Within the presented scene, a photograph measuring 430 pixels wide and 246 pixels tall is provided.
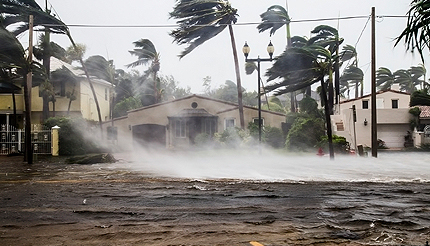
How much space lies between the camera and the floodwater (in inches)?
246

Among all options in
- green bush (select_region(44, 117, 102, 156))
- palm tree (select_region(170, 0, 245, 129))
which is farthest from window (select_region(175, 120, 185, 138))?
green bush (select_region(44, 117, 102, 156))

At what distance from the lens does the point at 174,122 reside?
34.4 meters

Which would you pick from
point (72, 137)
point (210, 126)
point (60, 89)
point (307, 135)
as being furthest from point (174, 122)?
point (307, 135)

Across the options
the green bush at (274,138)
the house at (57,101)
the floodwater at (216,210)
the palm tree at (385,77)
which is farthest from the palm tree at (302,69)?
the palm tree at (385,77)

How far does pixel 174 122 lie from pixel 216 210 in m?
26.5

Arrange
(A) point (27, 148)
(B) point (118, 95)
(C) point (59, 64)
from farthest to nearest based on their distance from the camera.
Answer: (B) point (118, 95)
(C) point (59, 64)
(A) point (27, 148)

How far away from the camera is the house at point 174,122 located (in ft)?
111

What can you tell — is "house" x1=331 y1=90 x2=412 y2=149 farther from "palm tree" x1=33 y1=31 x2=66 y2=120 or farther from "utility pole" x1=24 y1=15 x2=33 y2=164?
"palm tree" x1=33 y1=31 x2=66 y2=120

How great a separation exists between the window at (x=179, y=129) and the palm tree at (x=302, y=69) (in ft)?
33.3

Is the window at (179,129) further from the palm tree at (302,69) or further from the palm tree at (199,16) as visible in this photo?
the palm tree at (302,69)

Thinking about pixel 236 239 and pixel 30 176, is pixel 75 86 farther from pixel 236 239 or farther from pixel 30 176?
pixel 236 239

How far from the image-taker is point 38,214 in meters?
7.92

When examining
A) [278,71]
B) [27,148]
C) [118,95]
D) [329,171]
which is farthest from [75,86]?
[329,171]

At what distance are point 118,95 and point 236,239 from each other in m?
44.9
